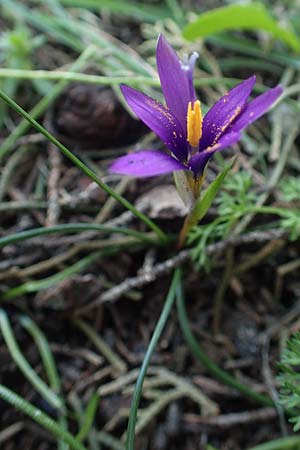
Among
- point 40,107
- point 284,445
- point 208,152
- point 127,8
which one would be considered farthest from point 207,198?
point 127,8

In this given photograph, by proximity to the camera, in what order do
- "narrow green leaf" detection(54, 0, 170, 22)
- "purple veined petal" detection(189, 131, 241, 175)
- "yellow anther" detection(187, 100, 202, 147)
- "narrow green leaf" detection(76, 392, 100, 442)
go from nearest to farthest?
1. "purple veined petal" detection(189, 131, 241, 175)
2. "yellow anther" detection(187, 100, 202, 147)
3. "narrow green leaf" detection(76, 392, 100, 442)
4. "narrow green leaf" detection(54, 0, 170, 22)

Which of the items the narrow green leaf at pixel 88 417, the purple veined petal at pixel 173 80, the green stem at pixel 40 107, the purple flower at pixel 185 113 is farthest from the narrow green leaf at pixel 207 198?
the green stem at pixel 40 107

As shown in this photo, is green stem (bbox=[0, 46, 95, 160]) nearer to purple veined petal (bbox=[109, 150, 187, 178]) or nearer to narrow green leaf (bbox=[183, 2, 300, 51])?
narrow green leaf (bbox=[183, 2, 300, 51])

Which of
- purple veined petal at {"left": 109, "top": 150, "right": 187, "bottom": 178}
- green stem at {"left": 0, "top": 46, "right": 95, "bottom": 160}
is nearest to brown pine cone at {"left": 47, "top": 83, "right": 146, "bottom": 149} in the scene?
green stem at {"left": 0, "top": 46, "right": 95, "bottom": 160}

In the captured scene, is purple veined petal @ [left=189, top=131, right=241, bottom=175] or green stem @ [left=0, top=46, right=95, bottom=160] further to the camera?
green stem @ [left=0, top=46, right=95, bottom=160]

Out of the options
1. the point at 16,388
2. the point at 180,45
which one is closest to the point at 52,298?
the point at 16,388

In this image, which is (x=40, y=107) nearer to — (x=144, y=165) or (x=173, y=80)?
(x=173, y=80)

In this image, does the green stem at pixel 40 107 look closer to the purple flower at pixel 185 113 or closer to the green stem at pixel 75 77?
the green stem at pixel 75 77
